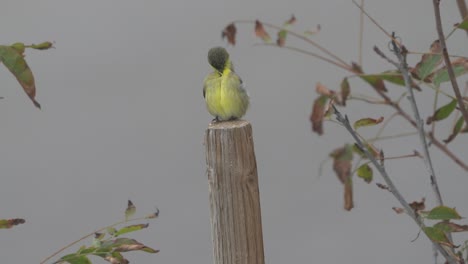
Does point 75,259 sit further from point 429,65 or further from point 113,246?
point 429,65

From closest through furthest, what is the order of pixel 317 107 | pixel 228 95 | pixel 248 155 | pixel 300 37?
1. pixel 317 107
2. pixel 300 37
3. pixel 248 155
4. pixel 228 95

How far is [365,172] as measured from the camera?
1295 mm

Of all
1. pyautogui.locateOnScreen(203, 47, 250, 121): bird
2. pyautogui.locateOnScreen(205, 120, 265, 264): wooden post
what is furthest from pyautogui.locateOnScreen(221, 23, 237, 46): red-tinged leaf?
pyautogui.locateOnScreen(203, 47, 250, 121): bird

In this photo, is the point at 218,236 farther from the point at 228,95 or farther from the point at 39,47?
the point at 39,47

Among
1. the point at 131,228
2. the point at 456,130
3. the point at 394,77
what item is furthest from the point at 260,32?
the point at 131,228

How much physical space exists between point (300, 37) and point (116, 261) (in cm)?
79

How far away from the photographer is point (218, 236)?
1.96 m

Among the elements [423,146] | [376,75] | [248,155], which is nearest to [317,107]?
Result: [376,75]

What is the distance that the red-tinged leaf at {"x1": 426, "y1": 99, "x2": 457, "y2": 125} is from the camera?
1.12 meters

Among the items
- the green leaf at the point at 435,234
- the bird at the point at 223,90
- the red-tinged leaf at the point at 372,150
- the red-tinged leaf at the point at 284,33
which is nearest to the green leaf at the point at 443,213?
the green leaf at the point at 435,234

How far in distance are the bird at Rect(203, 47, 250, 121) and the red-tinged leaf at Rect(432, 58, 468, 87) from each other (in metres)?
1.16

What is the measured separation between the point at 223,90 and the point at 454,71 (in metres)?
1.27

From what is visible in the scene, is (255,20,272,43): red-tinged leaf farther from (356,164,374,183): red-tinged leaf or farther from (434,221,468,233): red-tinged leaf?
(434,221,468,233): red-tinged leaf

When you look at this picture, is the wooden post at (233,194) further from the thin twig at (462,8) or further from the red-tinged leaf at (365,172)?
the thin twig at (462,8)
